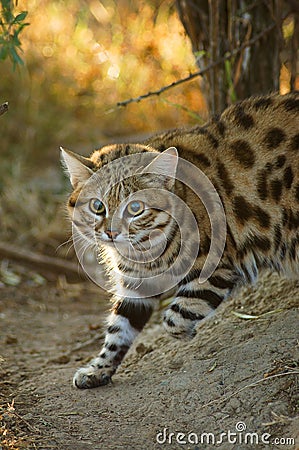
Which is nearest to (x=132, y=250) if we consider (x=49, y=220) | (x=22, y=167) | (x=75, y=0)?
(x=49, y=220)

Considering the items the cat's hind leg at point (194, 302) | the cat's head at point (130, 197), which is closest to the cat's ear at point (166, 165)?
the cat's head at point (130, 197)

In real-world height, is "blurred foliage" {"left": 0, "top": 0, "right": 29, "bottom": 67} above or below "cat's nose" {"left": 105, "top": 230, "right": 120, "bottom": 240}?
above

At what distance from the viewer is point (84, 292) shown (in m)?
5.63

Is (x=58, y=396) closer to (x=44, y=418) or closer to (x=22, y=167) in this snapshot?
(x=44, y=418)

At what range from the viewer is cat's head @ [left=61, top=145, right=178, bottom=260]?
11.1 ft

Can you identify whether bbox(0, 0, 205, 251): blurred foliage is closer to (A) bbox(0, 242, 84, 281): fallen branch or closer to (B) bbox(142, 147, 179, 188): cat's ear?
(A) bbox(0, 242, 84, 281): fallen branch

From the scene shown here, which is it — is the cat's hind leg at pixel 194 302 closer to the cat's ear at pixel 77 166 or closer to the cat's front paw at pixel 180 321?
the cat's front paw at pixel 180 321

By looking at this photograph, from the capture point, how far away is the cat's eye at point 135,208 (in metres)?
3.41

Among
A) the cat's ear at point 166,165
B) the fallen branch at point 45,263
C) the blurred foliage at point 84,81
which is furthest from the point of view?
the blurred foliage at point 84,81

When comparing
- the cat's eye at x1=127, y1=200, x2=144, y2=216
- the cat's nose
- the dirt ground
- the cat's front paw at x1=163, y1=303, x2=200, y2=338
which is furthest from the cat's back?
the dirt ground

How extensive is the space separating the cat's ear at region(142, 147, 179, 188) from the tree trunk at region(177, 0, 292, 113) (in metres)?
1.66

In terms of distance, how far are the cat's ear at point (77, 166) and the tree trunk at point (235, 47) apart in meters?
1.65

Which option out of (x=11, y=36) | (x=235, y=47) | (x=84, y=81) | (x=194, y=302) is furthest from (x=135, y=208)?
(x=84, y=81)

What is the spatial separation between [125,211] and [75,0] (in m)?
5.48
